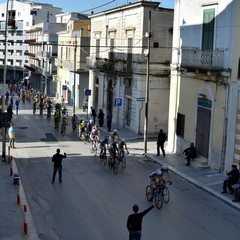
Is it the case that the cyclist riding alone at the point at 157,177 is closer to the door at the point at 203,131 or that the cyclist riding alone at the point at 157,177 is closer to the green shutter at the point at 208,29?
the door at the point at 203,131

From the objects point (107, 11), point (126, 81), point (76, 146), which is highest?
point (107, 11)

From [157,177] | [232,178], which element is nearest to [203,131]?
[232,178]

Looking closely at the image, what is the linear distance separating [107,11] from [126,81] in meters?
7.69

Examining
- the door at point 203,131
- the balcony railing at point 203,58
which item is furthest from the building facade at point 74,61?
the door at point 203,131

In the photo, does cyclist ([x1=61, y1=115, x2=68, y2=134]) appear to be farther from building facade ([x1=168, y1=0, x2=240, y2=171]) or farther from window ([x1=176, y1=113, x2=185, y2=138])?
window ([x1=176, y1=113, x2=185, y2=138])

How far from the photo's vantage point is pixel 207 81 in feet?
75.0

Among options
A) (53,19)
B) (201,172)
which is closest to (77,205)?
(201,172)

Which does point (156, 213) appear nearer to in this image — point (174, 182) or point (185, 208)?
point (185, 208)

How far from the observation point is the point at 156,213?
50.5ft

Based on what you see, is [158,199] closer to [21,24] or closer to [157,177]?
[157,177]

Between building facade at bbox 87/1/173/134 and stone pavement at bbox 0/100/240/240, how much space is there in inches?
109

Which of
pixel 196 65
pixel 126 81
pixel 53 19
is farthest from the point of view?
pixel 53 19

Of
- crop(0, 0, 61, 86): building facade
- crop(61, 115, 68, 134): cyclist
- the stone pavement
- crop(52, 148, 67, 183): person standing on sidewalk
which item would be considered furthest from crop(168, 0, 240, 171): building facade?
crop(0, 0, 61, 86): building facade

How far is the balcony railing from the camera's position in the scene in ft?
70.5
